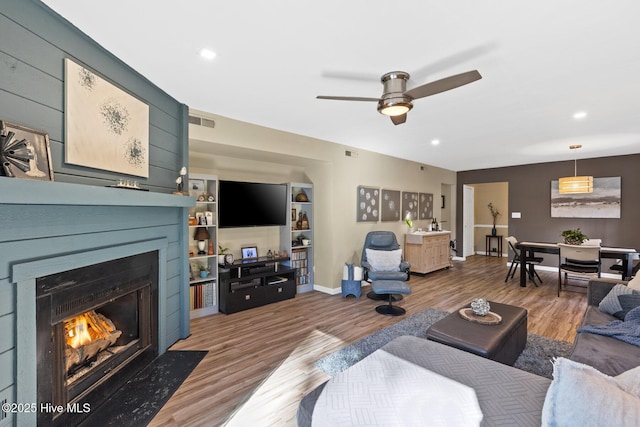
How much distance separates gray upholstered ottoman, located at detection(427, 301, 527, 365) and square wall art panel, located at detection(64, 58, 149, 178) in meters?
2.84

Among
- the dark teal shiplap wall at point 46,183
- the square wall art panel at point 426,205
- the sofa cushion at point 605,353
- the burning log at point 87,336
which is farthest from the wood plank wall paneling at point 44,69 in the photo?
the square wall art panel at point 426,205

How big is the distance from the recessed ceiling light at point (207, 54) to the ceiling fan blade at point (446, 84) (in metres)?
1.48

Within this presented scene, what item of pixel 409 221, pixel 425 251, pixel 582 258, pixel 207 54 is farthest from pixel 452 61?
pixel 425 251

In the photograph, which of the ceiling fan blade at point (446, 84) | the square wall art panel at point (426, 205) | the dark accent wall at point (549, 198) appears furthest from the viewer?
the square wall art panel at point (426, 205)

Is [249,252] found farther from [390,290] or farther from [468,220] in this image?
[468,220]

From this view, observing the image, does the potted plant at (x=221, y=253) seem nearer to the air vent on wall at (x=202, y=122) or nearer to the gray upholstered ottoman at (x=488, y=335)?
the air vent on wall at (x=202, y=122)

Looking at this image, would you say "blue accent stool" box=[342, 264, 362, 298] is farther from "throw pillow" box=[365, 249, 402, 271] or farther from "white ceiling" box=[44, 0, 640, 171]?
"white ceiling" box=[44, 0, 640, 171]

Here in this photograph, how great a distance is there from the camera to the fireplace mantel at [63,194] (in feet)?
4.02

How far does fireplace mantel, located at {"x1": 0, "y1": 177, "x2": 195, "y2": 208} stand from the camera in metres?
1.22

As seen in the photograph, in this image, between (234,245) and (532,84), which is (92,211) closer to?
(234,245)

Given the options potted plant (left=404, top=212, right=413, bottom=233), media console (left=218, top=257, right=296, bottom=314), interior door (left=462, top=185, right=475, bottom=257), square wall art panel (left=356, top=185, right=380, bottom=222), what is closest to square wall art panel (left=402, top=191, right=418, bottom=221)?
potted plant (left=404, top=212, right=413, bottom=233)

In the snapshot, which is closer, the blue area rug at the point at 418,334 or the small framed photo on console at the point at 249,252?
the blue area rug at the point at 418,334

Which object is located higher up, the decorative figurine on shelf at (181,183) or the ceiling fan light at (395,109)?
the ceiling fan light at (395,109)

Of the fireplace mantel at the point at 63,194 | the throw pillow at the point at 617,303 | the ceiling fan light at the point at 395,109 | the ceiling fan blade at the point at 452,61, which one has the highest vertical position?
the ceiling fan blade at the point at 452,61
